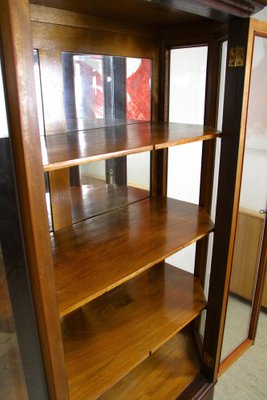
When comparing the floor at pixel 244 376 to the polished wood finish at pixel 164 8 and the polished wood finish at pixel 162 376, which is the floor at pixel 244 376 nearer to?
the polished wood finish at pixel 162 376

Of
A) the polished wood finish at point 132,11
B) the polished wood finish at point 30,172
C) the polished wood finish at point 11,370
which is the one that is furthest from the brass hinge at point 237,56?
the polished wood finish at point 11,370

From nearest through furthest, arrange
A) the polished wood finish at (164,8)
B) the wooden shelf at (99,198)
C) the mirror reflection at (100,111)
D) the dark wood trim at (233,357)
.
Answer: the polished wood finish at (164,8), the mirror reflection at (100,111), the wooden shelf at (99,198), the dark wood trim at (233,357)

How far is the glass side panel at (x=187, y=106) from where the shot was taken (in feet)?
5.18

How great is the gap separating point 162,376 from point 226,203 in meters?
0.85

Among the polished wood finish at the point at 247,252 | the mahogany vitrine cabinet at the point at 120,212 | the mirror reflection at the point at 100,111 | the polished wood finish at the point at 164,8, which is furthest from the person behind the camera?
the polished wood finish at the point at 247,252

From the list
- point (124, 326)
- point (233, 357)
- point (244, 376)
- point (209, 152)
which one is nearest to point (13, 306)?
point (124, 326)

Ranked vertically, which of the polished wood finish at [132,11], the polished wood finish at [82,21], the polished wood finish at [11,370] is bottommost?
the polished wood finish at [11,370]

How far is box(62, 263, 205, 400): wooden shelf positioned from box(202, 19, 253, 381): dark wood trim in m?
0.11

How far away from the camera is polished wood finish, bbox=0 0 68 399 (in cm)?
58

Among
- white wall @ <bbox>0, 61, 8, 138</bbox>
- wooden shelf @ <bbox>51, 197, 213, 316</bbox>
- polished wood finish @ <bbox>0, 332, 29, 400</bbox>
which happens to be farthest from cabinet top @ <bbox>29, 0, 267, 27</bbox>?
polished wood finish @ <bbox>0, 332, 29, 400</bbox>

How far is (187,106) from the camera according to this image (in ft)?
5.62

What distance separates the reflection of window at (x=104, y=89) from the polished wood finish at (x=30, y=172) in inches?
21.6

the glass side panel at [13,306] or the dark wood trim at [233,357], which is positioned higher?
the glass side panel at [13,306]

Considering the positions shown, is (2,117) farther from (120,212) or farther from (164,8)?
(120,212)
